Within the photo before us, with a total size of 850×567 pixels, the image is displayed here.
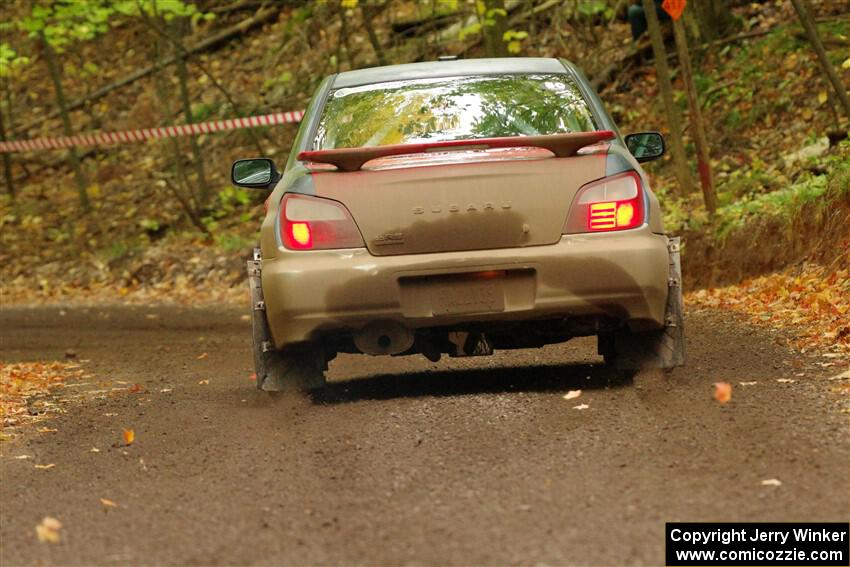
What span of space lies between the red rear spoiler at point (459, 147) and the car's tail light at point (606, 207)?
0.70ft

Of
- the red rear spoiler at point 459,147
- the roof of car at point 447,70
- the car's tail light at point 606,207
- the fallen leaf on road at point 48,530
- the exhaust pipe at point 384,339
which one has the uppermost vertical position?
the roof of car at point 447,70

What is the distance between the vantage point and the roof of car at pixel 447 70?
736 centimetres

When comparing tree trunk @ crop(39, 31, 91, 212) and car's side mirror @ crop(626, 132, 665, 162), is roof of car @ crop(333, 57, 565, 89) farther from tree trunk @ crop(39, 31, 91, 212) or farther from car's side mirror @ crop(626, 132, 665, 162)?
tree trunk @ crop(39, 31, 91, 212)

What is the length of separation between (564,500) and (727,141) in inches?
501

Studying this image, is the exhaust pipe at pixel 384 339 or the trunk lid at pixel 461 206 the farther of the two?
the exhaust pipe at pixel 384 339

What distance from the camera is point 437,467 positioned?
5113mm

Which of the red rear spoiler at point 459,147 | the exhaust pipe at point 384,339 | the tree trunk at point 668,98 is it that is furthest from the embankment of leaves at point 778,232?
the exhaust pipe at point 384,339

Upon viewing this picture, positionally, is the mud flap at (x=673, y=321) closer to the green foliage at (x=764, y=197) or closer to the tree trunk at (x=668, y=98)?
the green foliage at (x=764, y=197)

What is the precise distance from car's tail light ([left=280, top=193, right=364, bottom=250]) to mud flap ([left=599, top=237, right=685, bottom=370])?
1.58 metres

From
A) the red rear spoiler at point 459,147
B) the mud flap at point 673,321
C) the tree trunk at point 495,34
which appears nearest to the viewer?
the red rear spoiler at point 459,147

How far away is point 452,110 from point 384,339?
131 cm

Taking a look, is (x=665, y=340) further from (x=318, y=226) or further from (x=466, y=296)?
(x=318, y=226)

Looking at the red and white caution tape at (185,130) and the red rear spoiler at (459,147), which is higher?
the red rear spoiler at (459,147)

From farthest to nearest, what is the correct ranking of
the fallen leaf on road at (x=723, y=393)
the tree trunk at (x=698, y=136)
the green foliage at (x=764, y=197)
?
1. the tree trunk at (x=698, y=136)
2. the green foliage at (x=764, y=197)
3. the fallen leaf on road at (x=723, y=393)
